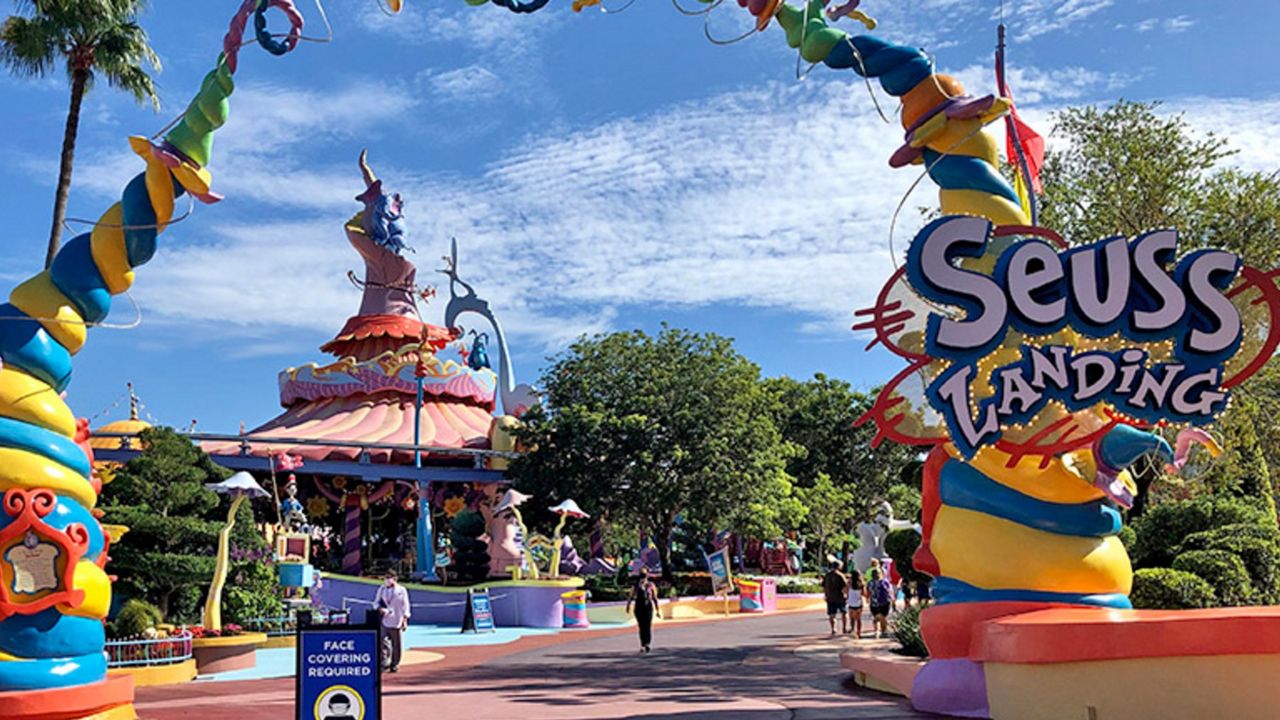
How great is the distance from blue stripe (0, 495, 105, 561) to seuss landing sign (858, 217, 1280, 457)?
796 centimetres

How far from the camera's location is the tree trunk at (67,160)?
64.7 feet

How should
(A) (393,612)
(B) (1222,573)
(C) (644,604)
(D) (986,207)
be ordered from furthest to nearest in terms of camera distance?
(C) (644,604), (A) (393,612), (B) (1222,573), (D) (986,207)

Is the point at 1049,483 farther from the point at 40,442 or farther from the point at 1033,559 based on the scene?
the point at 40,442

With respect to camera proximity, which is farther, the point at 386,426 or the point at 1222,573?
the point at 386,426

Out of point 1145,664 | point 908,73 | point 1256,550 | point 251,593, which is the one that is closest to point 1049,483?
point 1145,664

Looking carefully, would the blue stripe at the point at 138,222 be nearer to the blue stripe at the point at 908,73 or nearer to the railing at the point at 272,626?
the blue stripe at the point at 908,73

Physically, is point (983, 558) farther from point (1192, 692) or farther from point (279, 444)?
point (279, 444)

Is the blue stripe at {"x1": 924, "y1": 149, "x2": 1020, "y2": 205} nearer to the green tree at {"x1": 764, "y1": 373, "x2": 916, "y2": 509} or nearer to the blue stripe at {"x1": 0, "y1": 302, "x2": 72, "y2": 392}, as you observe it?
the blue stripe at {"x1": 0, "y1": 302, "x2": 72, "y2": 392}

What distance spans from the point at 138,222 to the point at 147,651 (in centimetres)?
819

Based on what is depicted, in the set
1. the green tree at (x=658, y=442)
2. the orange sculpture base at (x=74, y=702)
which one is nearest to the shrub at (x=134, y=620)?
the orange sculpture base at (x=74, y=702)

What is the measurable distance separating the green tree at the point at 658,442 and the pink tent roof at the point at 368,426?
4.91 metres

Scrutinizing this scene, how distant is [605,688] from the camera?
14.3 m

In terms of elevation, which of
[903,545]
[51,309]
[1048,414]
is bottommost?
[903,545]

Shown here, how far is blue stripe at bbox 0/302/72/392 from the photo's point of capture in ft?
33.4
